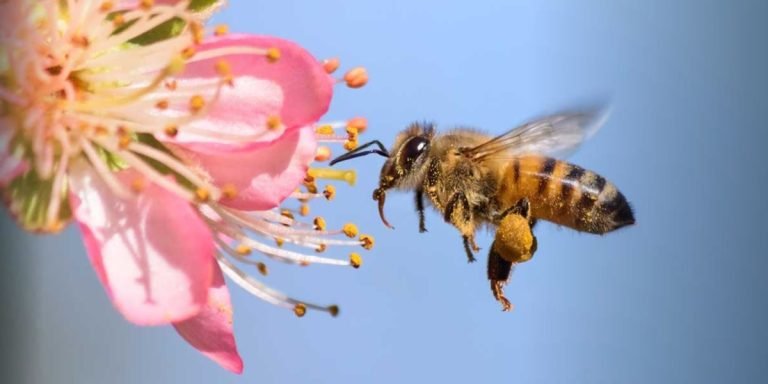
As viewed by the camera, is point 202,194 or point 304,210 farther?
point 304,210

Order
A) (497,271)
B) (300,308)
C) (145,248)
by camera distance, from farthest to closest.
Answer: (497,271) < (300,308) < (145,248)

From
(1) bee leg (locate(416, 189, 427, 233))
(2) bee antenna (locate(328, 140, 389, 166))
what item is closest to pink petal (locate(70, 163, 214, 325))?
(2) bee antenna (locate(328, 140, 389, 166))

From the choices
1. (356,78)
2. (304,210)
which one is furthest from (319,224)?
(356,78)

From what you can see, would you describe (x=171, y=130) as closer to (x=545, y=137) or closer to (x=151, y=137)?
(x=151, y=137)

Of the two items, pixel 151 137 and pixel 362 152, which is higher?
pixel 151 137

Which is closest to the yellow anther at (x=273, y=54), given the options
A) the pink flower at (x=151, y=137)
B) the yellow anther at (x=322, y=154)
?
the pink flower at (x=151, y=137)

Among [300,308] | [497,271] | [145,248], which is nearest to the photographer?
[145,248]
